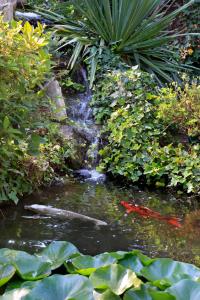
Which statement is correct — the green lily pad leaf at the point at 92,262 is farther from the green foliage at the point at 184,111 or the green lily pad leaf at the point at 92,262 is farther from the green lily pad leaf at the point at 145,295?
the green foliage at the point at 184,111

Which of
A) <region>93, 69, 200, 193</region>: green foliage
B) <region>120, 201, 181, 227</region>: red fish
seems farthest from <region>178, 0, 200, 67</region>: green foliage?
<region>120, 201, 181, 227</region>: red fish

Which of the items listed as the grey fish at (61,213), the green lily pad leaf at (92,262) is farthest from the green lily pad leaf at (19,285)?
the grey fish at (61,213)

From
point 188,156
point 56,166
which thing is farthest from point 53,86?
point 188,156

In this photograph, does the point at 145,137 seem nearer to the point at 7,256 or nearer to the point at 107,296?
the point at 7,256

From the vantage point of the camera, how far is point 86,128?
20.7 ft

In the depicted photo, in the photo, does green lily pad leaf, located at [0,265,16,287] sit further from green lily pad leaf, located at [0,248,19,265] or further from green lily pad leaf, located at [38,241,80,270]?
green lily pad leaf, located at [38,241,80,270]

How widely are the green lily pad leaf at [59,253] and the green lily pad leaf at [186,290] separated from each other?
594 mm

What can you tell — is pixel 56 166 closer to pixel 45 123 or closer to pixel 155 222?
pixel 155 222

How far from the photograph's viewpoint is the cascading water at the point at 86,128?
18.7 ft

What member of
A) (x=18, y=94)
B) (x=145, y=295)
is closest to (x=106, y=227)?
(x=18, y=94)

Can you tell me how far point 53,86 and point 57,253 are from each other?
4108 millimetres

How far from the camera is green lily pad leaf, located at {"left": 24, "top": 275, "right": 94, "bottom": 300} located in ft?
5.36

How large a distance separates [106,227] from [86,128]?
274 cm

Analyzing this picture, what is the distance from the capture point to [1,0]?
6496mm
